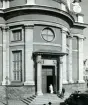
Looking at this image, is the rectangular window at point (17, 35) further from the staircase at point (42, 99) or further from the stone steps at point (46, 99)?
the stone steps at point (46, 99)

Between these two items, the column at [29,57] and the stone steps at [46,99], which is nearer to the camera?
the stone steps at [46,99]

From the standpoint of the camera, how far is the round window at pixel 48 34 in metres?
30.5

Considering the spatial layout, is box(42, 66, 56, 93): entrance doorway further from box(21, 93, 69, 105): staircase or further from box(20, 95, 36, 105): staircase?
box(20, 95, 36, 105): staircase

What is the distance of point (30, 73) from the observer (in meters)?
29.1

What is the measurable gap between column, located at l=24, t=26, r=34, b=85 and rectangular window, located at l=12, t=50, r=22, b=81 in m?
1.23

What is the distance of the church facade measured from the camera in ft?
95.8

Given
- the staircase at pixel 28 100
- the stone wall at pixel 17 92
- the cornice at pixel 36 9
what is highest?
the cornice at pixel 36 9

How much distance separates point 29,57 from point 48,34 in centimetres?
386

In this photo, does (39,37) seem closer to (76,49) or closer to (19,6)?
(19,6)

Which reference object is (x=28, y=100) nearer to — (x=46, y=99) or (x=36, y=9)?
(x=46, y=99)

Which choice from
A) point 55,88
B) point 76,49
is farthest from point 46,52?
point 76,49

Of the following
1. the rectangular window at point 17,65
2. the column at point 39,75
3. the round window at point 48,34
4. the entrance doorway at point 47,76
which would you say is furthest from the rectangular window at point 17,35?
the entrance doorway at point 47,76

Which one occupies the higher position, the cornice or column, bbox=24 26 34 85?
the cornice

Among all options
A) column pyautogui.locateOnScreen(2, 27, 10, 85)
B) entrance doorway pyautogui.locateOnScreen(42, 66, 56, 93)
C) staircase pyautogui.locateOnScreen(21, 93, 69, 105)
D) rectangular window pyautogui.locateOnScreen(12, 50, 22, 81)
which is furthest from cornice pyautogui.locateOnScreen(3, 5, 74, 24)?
staircase pyautogui.locateOnScreen(21, 93, 69, 105)
